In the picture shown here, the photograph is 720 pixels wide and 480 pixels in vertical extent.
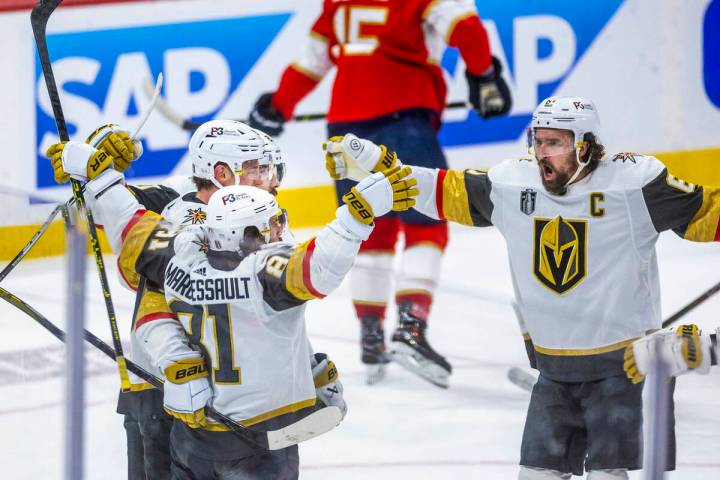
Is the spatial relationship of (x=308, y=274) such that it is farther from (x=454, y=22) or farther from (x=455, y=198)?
(x=454, y=22)

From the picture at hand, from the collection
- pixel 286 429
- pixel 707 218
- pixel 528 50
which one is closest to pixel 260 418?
pixel 286 429

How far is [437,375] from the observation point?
436cm

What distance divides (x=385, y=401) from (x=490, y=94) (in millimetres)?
1097

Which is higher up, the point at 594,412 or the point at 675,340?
the point at 675,340

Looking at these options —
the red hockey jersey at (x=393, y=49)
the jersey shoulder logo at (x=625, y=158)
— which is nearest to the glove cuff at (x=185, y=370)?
the jersey shoulder logo at (x=625, y=158)

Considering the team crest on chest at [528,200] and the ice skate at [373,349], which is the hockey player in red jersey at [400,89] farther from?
the team crest on chest at [528,200]

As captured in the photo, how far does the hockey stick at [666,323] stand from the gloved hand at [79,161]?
3.51 ft

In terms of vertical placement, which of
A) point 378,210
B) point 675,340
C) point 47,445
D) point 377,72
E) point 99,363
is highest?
point 377,72

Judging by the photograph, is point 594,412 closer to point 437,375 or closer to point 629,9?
point 437,375

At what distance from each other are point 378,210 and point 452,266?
3164mm

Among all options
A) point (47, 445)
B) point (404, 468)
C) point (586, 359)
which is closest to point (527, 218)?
point (586, 359)

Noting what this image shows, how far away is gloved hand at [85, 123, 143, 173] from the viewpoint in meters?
3.09

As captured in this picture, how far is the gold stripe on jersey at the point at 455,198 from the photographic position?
311cm

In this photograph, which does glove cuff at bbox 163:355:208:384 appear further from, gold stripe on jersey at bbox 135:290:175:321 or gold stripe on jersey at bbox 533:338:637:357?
gold stripe on jersey at bbox 533:338:637:357
